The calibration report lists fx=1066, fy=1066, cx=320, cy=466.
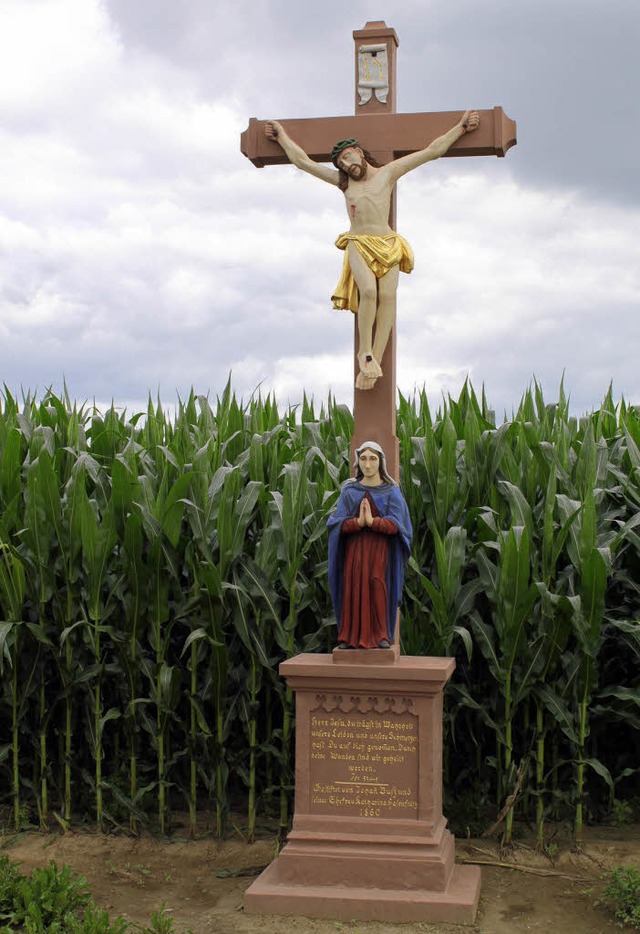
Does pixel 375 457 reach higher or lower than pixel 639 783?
higher

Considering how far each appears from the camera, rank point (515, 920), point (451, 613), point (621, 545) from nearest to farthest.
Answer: point (515, 920)
point (451, 613)
point (621, 545)

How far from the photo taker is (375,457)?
5664 millimetres

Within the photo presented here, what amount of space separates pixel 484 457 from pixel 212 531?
1.86 meters

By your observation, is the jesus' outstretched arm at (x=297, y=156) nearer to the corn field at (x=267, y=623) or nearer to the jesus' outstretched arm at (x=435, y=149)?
the jesus' outstretched arm at (x=435, y=149)

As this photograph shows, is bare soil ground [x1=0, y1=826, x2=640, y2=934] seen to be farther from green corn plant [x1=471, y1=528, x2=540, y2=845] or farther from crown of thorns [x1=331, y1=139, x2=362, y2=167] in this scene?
crown of thorns [x1=331, y1=139, x2=362, y2=167]

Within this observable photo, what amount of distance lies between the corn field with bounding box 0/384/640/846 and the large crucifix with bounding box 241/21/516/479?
0.86 meters

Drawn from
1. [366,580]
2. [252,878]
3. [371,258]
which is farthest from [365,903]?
[371,258]

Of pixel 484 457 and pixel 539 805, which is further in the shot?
pixel 484 457

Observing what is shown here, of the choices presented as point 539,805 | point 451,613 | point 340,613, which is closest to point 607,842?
point 539,805

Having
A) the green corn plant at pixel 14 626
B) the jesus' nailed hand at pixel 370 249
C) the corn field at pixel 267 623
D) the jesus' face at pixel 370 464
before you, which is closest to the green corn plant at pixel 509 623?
the corn field at pixel 267 623

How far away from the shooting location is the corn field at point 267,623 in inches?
249

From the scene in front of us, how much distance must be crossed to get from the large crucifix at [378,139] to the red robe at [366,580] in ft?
1.43

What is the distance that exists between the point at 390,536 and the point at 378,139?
2242 millimetres

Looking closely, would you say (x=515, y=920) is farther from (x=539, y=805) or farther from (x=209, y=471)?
(x=209, y=471)
